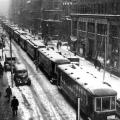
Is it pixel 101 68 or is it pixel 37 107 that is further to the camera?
pixel 101 68

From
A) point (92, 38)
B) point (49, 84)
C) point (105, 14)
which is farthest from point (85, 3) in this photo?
point (49, 84)

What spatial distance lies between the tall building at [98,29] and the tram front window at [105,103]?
66.0 ft

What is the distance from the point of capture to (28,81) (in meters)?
37.5

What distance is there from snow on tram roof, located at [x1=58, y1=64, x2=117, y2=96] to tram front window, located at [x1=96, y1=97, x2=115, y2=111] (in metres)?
0.40

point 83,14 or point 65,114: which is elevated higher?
point 83,14

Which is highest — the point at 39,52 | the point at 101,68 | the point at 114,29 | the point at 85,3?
the point at 85,3

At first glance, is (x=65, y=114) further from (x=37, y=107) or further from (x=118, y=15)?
(x=118, y=15)

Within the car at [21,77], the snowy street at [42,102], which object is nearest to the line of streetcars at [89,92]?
the snowy street at [42,102]

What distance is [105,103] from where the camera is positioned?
2302 cm

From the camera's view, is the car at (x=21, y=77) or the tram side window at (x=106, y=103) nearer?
the tram side window at (x=106, y=103)

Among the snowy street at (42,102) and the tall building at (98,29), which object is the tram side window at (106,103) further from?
the tall building at (98,29)

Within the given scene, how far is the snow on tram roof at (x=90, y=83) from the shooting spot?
2306 cm

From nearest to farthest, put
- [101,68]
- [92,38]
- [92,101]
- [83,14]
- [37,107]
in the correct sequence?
[92,101] < [37,107] < [101,68] < [92,38] < [83,14]

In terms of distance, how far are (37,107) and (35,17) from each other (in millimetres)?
121758
